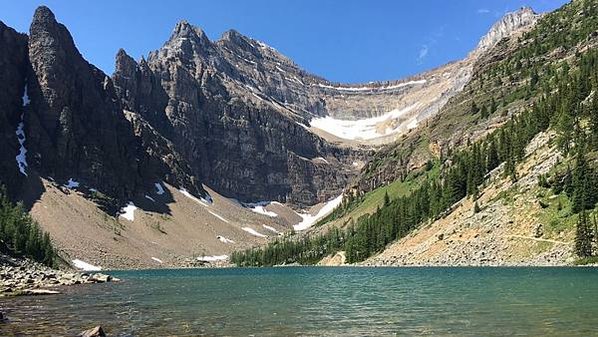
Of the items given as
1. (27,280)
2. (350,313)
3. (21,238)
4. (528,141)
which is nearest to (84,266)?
(21,238)

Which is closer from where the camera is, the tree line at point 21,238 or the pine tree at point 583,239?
the pine tree at point 583,239

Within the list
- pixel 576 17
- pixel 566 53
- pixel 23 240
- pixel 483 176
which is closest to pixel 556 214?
pixel 483 176

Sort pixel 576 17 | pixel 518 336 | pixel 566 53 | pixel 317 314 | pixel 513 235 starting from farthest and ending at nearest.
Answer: pixel 576 17 < pixel 566 53 < pixel 513 235 < pixel 317 314 < pixel 518 336

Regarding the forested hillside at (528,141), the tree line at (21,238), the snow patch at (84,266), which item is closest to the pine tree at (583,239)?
the forested hillside at (528,141)

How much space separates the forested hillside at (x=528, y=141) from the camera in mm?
85125

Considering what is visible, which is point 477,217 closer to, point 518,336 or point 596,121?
point 596,121

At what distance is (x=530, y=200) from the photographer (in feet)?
294

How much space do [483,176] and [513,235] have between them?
149 feet

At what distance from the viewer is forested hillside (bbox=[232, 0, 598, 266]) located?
85.1m

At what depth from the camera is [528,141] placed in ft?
396

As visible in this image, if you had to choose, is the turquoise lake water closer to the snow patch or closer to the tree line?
the tree line

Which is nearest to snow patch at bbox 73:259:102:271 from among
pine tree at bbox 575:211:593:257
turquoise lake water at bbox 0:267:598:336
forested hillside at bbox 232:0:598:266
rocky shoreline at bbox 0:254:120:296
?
forested hillside at bbox 232:0:598:266

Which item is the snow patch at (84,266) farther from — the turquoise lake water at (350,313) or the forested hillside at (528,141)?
the turquoise lake water at (350,313)

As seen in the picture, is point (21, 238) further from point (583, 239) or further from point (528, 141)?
point (528, 141)
